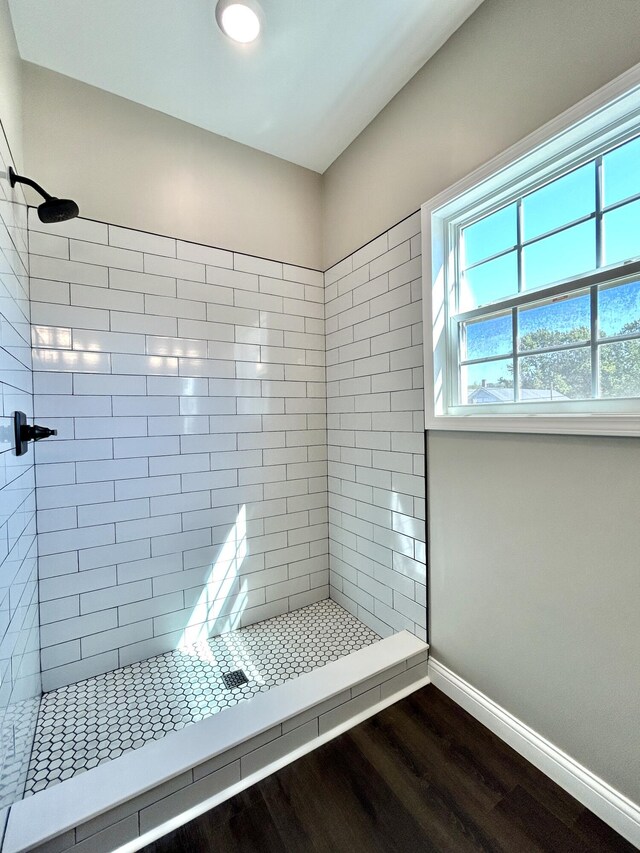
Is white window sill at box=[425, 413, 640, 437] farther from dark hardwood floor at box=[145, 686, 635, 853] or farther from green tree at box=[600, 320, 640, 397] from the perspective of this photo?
dark hardwood floor at box=[145, 686, 635, 853]

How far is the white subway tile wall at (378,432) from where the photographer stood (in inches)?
67.6

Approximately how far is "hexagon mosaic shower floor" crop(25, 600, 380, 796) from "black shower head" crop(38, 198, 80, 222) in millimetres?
1977

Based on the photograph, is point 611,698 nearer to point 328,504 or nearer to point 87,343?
point 328,504

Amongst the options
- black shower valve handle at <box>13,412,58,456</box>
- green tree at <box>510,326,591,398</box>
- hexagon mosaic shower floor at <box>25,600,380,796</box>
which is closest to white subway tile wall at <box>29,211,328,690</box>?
hexagon mosaic shower floor at <box>25,600,380,796</box>

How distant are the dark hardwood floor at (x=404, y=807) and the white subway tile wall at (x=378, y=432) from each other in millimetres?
484

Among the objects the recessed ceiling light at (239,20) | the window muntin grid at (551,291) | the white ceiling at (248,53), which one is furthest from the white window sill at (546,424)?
the recessed ceiling light at (239,20)

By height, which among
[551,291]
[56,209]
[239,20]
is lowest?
[551,291]

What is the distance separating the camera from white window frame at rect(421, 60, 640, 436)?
1.06 metres

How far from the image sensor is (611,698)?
108cm

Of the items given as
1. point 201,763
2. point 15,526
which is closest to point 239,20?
point 15,526

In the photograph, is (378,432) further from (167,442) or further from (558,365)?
(167,442)

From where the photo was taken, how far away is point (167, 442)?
1.83 meters

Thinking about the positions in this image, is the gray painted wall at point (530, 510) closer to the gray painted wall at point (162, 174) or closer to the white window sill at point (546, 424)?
the white window sill at point (546, 424)

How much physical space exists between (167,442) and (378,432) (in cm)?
111
